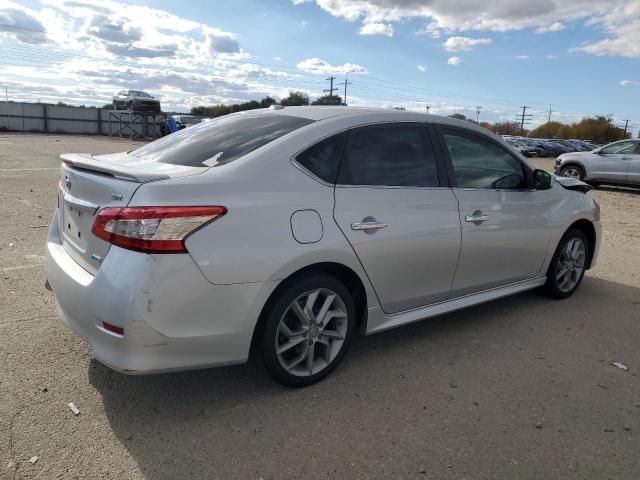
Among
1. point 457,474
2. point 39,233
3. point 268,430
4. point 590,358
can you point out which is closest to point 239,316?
point 268,430

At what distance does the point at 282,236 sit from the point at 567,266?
11.0 ft

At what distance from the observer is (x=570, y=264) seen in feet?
16.1

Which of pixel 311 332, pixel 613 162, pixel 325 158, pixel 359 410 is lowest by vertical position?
pixel 359 410

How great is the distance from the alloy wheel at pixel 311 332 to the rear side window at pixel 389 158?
2.42ft

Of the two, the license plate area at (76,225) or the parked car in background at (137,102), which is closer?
the license plate area at (76,225)

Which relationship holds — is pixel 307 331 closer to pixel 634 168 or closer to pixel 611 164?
pixel 634 168

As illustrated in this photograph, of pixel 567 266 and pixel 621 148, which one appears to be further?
pixel 621 148

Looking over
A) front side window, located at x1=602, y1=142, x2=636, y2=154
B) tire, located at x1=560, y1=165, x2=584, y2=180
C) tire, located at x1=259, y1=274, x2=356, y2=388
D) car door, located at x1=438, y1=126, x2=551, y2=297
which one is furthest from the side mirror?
front side window, located at x1=602, y1=142, x2=636, y2=154

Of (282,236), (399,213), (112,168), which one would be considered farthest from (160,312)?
(399,213)

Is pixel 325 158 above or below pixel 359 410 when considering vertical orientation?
above

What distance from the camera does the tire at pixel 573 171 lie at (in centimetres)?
1555

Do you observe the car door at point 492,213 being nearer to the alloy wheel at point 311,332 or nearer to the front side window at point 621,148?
the alloy wheel at point 311,332

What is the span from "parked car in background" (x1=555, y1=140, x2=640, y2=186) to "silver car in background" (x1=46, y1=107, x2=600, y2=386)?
12714 mm

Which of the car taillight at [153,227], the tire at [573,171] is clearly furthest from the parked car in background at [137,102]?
the car taillight at [153,227]
